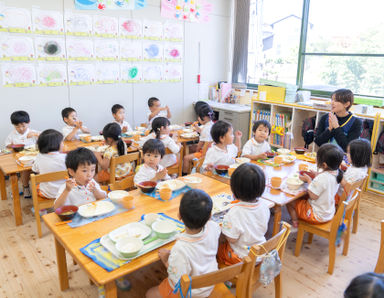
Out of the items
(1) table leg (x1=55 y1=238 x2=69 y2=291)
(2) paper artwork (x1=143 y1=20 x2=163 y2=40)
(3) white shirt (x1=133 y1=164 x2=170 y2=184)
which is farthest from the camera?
(2) paper artwork (x1=143 y1=20 x2=163 y2=40)

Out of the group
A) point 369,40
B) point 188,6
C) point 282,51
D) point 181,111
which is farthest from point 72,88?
point 369,40

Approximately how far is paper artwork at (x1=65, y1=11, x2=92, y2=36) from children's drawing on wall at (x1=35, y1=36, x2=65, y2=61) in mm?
194

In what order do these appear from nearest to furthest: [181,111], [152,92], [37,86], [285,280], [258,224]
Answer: [258,224] → [285,280] → [37,86] → [152,92] → [181,111]

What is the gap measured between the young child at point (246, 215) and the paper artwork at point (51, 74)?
11.6 feet

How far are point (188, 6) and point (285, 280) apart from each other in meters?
4.72

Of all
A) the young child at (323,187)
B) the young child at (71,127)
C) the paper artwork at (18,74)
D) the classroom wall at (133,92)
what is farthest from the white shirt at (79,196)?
the paper artwork at (18,74)

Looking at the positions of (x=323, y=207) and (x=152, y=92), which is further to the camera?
(x=152, y=92)

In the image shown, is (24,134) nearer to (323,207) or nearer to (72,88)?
(72,88)

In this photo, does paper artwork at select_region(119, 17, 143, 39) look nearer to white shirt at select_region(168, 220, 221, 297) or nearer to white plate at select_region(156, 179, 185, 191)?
white plate at select_region(156, 179, 185, 191)

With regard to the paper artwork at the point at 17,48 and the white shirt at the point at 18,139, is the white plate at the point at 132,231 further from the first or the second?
the paper artwork at the point at 17,48

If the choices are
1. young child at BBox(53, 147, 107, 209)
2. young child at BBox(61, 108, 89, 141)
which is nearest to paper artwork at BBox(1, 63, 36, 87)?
young child at BBox(61, 108, 89, 141)

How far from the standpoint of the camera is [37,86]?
14.3 ft

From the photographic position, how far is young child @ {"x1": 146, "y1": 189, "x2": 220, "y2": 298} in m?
1.51

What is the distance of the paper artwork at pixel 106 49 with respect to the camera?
4756 millimetres
